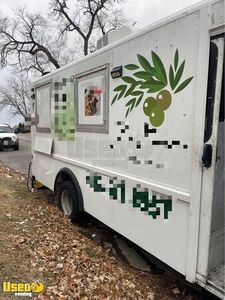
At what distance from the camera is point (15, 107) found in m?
59.9

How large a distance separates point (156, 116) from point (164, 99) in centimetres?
20

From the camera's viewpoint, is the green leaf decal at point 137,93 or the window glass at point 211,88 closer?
the window glass at point 211,88

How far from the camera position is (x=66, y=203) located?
210 inches

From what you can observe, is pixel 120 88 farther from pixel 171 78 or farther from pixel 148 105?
pixel 171 78

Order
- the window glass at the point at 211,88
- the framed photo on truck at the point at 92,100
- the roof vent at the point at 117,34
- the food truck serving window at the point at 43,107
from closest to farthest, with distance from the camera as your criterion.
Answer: the window glass at the point at 211,88, the roof vent at the point at 117,34, the framed photo on truck at the point at 92,100, the food truck serving window at the point at 43,107

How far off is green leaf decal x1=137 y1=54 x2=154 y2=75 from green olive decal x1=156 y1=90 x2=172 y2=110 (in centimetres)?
26

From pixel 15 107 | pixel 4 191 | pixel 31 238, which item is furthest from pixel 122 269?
pixel 15 107

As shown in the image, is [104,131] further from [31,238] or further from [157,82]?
[31,238]

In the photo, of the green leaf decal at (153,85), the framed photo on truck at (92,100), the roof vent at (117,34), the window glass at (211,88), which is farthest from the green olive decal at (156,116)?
the roof vent at (117,34)

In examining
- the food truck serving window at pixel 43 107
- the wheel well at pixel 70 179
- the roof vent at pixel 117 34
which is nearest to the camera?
the roof vent at pixel 117 34

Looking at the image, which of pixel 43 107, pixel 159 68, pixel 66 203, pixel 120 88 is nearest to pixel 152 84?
pixel 159 68

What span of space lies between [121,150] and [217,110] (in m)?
1.38

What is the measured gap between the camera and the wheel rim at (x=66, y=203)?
5184 millimetres

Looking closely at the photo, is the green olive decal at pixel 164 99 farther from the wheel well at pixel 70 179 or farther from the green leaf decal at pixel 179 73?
the wheel well at pixel 70 179
